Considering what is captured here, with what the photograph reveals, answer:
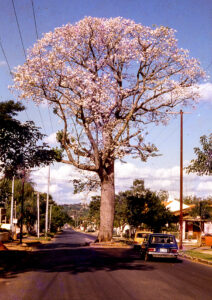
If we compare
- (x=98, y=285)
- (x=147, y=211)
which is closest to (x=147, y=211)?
(x=147, y=211)

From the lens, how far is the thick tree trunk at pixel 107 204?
33.2 metres

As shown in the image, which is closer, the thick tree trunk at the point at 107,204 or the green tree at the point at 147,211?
the thick tree trunk at the point at 107,204

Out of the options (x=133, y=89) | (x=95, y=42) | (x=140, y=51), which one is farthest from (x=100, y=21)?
(x=133, y=89)

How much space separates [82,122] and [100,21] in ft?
24.8

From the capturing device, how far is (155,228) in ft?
172

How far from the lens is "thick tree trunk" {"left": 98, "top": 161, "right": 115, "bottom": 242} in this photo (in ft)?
109

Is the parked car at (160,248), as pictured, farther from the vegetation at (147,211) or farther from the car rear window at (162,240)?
the vegetation at (147,211)

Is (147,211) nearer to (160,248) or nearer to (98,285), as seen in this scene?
(160,248)

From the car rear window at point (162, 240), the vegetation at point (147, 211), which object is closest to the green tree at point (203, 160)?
the car rear window at point (162, 240)

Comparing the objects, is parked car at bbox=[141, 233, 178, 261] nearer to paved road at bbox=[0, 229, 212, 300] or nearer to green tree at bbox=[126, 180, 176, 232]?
paved road at bbox=[0, 229, 212, 300]

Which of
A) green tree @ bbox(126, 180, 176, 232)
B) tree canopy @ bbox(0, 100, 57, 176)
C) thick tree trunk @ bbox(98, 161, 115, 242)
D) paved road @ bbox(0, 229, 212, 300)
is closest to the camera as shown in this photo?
paved road @ bbox(0, 229, 212, 300)

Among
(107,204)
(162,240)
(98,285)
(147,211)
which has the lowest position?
(147,211)

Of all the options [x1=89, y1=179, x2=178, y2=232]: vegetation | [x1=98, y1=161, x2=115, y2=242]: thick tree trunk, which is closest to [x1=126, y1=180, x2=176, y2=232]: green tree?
[x1=89, y1=179, x2=178, y2=232]: vegetation

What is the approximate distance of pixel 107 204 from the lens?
33281 millimetres
